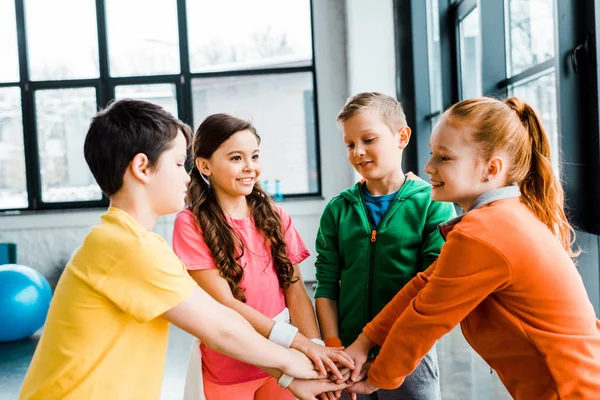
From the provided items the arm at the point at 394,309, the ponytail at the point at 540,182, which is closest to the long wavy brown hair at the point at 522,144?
the ponytail at the point at 540,182

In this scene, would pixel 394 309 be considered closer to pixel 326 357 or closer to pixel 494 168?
pixel 326 357

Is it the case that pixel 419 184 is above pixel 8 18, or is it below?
below

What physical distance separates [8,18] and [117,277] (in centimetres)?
589

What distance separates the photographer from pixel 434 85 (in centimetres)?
440

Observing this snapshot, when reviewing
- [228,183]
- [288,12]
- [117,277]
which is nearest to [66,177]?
[288,12]

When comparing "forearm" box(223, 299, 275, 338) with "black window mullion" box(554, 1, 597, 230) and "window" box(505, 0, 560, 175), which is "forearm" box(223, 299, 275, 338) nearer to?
"black window mullion" box(554, 1, 597, 230)

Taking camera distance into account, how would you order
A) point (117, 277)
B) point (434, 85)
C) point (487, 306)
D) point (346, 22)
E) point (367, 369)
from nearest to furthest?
point (117, 277) < point (487, 306) < point (367, 369) < point (434, 85) < point (346, 22)

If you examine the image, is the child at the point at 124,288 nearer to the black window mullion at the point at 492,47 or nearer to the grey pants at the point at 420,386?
the grey pants at the point at 420,386

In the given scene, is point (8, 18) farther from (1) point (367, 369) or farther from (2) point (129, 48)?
(1) point (367, 369)

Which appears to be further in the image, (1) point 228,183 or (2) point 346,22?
(2) point 346,22

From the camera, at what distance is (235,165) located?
163cm

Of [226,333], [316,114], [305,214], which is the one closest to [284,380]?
[226,333]

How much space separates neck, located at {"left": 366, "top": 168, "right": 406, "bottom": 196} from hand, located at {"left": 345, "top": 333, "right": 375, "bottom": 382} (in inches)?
16.1

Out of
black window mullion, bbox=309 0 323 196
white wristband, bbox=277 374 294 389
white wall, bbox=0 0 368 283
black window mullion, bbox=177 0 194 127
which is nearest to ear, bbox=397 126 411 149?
white wristband, bbox=277 374 294 389
